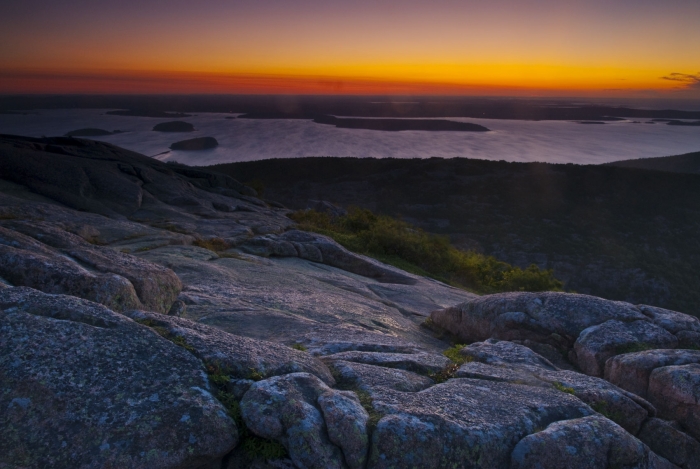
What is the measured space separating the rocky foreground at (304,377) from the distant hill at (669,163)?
3779 inches

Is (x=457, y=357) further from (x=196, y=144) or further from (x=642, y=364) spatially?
(x=196, y=144)

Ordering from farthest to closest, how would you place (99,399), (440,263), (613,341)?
(440,263), (613,341), (99,399)

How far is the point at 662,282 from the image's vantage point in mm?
34406

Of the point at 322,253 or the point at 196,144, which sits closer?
the point at 322,253

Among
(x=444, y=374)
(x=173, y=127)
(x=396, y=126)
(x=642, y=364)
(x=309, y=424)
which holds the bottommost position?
(x=642, y=364)

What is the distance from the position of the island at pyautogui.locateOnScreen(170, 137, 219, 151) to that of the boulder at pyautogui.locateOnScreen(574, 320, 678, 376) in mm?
89896

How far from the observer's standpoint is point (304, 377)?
499 centimetres

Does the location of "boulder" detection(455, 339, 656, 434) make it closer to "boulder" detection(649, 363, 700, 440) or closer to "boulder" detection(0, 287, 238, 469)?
"boulder" detection(649, 363, 700, 440)

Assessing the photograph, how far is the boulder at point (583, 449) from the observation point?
15.0ft

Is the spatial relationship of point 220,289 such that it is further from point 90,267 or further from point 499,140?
point 499,140

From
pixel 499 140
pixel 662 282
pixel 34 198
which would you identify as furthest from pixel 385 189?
pixel 499 140

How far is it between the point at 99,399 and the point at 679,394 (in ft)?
21.8

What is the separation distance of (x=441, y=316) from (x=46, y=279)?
7.56 metres

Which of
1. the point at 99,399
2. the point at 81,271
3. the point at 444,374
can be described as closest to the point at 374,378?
the point at 444,374
